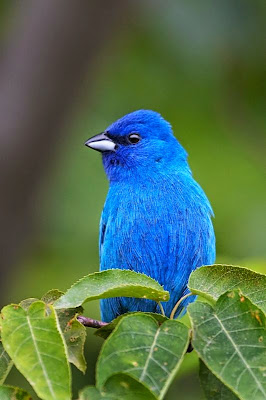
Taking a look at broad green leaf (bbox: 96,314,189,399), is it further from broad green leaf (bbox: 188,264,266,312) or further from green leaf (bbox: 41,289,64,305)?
green leaf (bbox: 41,289,64,305)

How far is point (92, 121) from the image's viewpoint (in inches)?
342

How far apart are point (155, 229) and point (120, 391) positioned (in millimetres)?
2307

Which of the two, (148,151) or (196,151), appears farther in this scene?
(196,151)

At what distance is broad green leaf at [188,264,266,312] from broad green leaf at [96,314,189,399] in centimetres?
24

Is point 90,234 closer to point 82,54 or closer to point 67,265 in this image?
point 67,265

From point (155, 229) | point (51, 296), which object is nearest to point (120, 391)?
point (51, 296)

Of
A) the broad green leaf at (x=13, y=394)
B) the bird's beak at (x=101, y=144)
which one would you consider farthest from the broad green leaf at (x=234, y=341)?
the bird's beak at (x=101, y=144)

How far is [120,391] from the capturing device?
221 centimetres

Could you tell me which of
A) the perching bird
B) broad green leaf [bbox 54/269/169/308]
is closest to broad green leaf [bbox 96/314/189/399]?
broad green leaf [bbox 54/269/169/308]

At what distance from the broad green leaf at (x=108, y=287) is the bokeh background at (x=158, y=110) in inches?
168

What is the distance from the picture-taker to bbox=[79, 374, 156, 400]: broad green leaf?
220 cm

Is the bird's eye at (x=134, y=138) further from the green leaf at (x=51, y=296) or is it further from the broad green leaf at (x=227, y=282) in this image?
the broad green leaf at (x=227, y=282)

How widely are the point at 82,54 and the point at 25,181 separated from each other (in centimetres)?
131

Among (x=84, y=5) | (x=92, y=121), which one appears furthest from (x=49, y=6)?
(x=92, y=121)
